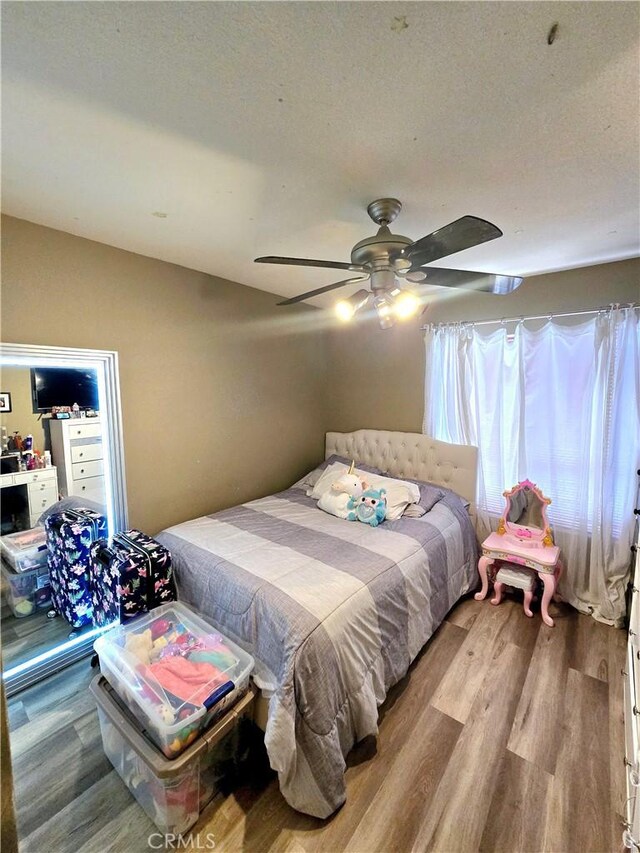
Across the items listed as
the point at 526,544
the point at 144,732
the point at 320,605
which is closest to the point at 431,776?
the point at 320,605

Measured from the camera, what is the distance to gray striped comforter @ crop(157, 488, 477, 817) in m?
1.29

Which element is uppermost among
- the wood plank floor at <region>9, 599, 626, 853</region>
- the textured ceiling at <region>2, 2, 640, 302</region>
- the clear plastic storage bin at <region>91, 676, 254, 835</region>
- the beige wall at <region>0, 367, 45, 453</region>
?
the textured ceiling at <region>2, 2, 640, 302</region>

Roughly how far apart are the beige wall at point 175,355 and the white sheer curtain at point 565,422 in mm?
1480

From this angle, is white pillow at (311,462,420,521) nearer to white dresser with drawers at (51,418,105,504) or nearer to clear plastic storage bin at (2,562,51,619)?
white dresser with drawers at (51,418,105,504)

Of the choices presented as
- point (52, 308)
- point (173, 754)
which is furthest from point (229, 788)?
point (52, 308)

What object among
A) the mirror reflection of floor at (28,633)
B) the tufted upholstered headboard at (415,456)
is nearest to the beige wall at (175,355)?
the tufted upholstered headboard at (415,456)

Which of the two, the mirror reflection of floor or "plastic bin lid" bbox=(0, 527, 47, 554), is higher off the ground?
"plastic bin lid" bbox=(0, 527, 47, 554)

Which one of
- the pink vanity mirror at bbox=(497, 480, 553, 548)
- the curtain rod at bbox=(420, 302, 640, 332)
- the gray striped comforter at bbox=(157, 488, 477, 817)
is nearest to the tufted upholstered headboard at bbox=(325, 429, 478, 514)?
the pink vanity mirror at bbox=(497, 480, 553, 548)

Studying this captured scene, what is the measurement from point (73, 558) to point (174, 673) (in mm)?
1128

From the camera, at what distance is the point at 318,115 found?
3.48 ft

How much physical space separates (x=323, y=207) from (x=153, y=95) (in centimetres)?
79

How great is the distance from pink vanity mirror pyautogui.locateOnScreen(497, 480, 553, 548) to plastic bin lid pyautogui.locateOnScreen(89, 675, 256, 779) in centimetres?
203

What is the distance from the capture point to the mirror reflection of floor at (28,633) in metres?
1.91

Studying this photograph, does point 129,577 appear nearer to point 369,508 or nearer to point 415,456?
point 369,508
